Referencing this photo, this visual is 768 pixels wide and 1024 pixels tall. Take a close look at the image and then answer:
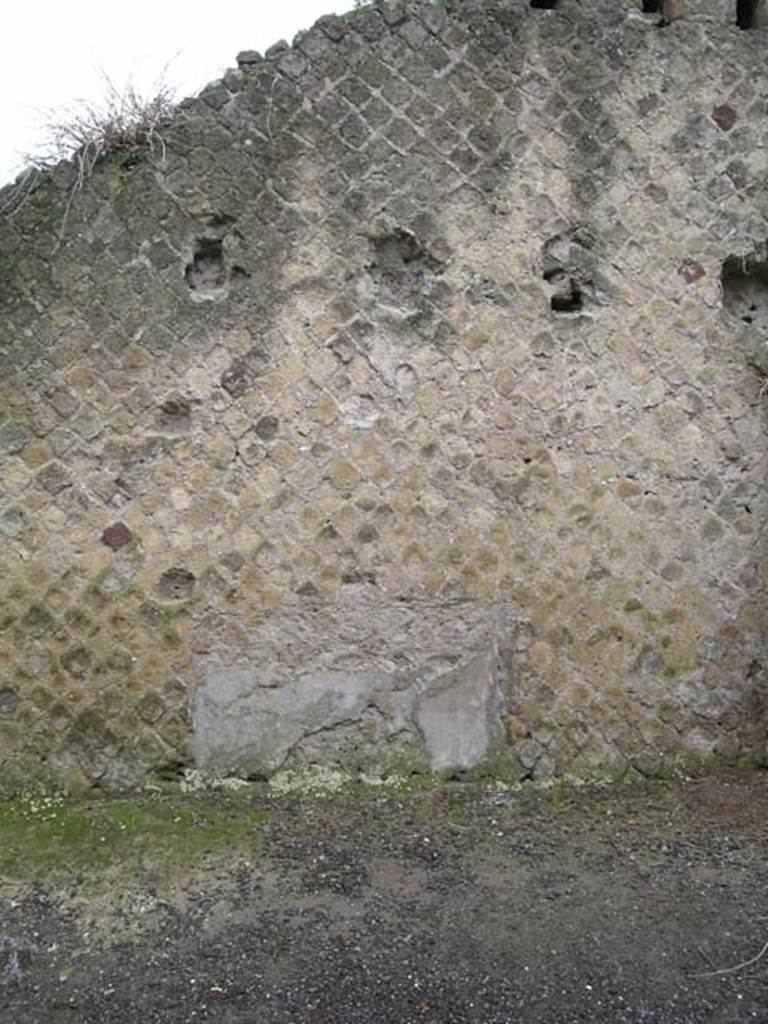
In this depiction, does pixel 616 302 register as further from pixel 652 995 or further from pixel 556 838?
pixel 652 995

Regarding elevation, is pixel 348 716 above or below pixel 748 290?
below

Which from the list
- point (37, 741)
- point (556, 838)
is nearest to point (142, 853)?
point (37, 741)

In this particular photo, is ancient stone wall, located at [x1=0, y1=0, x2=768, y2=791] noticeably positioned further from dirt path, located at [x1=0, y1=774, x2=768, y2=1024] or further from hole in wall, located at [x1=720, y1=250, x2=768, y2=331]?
dirt path, located at [x1=0, y1=774, x2=768, y2=1024]

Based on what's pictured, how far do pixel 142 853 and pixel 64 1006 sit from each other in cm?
92

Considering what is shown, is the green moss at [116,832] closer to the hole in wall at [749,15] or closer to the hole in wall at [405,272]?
the hole in wall at [405,272]

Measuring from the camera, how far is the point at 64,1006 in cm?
292

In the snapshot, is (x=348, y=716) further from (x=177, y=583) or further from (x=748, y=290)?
(x=748, y=290)

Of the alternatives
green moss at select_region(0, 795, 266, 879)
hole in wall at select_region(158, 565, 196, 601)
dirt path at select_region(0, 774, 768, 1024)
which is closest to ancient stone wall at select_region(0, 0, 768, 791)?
hole in wall at select_region(158, 565, 196, 601)

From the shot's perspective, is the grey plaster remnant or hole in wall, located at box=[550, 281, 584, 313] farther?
Answer: hole in wall, located at box=[550, 281, 584, 313]

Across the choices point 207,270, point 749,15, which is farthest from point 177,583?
point 749,15

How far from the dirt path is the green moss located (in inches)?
0.6

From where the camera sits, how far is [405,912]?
3416 millimetres

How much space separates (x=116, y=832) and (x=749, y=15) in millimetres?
4967

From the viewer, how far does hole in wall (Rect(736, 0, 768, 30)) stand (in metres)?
4.87
